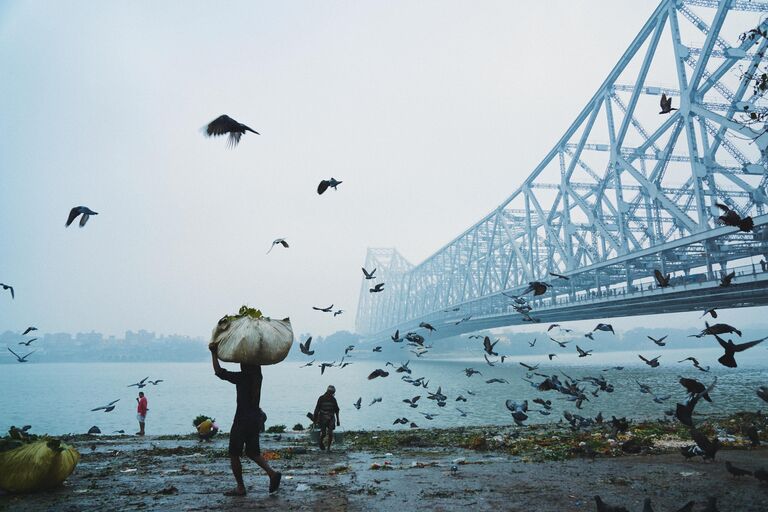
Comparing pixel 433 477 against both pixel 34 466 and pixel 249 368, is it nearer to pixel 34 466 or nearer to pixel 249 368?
pixel 249 368

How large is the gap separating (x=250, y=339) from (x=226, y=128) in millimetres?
2459

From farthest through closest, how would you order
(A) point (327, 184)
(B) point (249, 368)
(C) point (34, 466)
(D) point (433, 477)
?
(A) point (327, 184) → (D) point (433, 477) → (C) point (34, 466) → (B) point (249, 368)

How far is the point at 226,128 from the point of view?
5.49 meters

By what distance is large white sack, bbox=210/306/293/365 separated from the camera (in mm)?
4977

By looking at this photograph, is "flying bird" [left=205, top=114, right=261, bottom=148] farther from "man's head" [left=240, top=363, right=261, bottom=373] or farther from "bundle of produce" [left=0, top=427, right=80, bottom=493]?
"bundle of produce" [left=0, top=427, right=80, bottom=493]

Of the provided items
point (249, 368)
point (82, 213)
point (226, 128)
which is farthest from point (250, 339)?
point (82, 213)

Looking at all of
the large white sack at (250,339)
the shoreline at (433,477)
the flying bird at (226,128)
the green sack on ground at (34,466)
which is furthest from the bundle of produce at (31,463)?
the flying bird at (226,128)

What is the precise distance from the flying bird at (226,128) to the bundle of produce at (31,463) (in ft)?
14.5

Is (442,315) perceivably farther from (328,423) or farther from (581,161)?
(328,423)

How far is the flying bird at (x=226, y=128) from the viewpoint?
17.8 feet

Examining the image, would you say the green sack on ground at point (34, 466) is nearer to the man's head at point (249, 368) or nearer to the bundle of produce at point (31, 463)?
the bundle of produce at point (31, 463)

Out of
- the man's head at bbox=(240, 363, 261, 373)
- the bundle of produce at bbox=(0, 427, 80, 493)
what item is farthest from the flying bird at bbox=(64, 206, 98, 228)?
the man's head at bbox=(240, 363, 261, 373)

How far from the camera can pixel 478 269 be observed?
78.5 metres

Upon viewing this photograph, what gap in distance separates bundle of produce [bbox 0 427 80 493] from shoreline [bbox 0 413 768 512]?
15 cm
